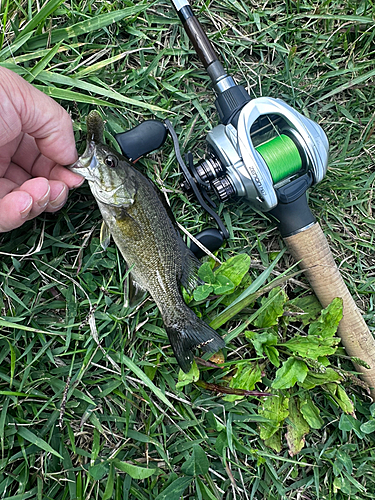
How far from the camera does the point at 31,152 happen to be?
2254 mm

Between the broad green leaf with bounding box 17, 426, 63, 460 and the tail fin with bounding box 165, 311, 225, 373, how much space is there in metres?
0.89

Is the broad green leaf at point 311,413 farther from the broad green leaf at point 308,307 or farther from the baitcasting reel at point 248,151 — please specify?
the baitcasting reel at point 248,151

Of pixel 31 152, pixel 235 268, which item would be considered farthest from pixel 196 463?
pixel 31 152

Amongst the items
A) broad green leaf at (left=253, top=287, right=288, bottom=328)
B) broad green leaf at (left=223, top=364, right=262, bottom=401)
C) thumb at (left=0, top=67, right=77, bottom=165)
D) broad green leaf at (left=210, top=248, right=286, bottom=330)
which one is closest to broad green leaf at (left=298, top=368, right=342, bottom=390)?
broad green leaf at (left=223, top=364, right=262, bottom=401)

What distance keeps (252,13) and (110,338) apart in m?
2.48

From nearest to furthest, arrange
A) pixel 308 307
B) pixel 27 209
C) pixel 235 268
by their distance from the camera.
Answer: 1. pixel 27 209
2. pixel 235 268
3. pixel 308 307

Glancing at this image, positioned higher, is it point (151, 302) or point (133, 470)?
point (151, 302)

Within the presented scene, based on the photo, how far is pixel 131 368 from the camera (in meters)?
2.23

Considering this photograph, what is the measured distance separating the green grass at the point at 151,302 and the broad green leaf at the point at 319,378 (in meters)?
0.12

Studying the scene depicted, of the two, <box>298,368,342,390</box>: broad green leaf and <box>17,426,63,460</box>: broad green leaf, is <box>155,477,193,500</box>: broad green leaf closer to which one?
<box>17,426,63,460</box>: broad green leaf

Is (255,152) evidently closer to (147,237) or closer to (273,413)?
(147,237)

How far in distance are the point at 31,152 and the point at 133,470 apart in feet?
6.44

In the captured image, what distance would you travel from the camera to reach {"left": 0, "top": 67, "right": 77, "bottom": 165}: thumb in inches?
72.7

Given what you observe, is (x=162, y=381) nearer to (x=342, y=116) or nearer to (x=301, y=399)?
(x=301, y=399)
